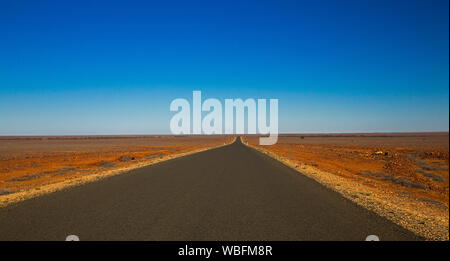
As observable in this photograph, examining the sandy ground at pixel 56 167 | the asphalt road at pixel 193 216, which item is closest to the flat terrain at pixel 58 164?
the sandy ground at pixel 56 167

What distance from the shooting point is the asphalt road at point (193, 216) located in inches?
207

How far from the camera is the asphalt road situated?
5270 millimetres

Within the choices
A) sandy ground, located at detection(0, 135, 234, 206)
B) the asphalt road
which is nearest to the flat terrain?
sandy ground, located at detection(0, 135, 234, 206)

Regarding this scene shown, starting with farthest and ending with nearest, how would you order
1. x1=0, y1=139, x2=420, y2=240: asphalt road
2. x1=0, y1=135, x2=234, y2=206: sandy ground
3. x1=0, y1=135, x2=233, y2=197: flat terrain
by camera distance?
x1=0, y1=135, x2=233, y2=197: flat terrain → x1=0, y1=135, x2=234, y2=206: sandy ground → x1=0, y1=139, x2=420, y2=240: asphalt road

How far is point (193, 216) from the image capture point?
6.51 metres

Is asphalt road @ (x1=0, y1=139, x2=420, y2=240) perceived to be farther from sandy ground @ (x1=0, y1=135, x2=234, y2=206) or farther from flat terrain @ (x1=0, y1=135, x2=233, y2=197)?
flat terrain @ (x1=0, y1=135, x2=233, y2=197)

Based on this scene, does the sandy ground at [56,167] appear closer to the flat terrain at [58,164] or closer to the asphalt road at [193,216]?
the flat terrain at [58,164]

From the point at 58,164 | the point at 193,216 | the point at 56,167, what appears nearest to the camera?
the point at 193,216

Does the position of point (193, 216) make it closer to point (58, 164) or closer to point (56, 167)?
point (56, 167)

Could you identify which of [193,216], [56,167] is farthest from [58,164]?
[193,216]
